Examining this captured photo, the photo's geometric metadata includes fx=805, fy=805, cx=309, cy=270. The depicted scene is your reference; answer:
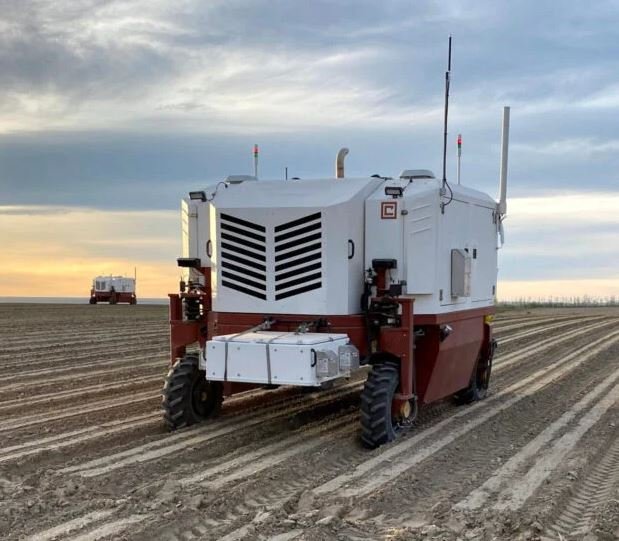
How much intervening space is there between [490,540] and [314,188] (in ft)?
15.1

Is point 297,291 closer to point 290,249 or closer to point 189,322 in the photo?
point 290,249

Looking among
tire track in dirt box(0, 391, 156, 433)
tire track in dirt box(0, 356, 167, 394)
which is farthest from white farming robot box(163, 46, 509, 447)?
tire track in dirt box(0, 356, 167, 394)

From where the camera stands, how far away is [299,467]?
7.21m

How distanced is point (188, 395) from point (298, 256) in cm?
203

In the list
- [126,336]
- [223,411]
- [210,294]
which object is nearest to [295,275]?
[210,294]

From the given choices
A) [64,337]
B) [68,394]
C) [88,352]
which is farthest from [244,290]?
[64,337]

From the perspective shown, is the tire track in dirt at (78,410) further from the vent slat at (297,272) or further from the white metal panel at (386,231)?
the white metal panel at (386,231)

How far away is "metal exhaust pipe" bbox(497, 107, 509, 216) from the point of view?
11.5 meters

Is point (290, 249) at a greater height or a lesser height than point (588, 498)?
greater

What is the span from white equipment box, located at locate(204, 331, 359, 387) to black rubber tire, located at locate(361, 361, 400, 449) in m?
0.30

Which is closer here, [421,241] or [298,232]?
[298,232]

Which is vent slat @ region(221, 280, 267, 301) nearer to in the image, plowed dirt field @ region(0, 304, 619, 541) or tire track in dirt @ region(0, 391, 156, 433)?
plowed dirt field @ region(0, 304, 619, 541)

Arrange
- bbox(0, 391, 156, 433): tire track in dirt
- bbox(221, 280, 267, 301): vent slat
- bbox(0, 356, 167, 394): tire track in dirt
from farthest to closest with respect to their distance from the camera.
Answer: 1. bbox(0, 356, 167, 394): tire track in dirt
2. bbox(0, 391, 156, 433): tire track in dirt
3. bbox(221, 280, 267, 301): vent slat

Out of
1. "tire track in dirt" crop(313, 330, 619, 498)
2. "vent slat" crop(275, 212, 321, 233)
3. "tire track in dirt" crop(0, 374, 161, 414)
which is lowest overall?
"tire track in dirt" crop(313, 330, 619, 498)
